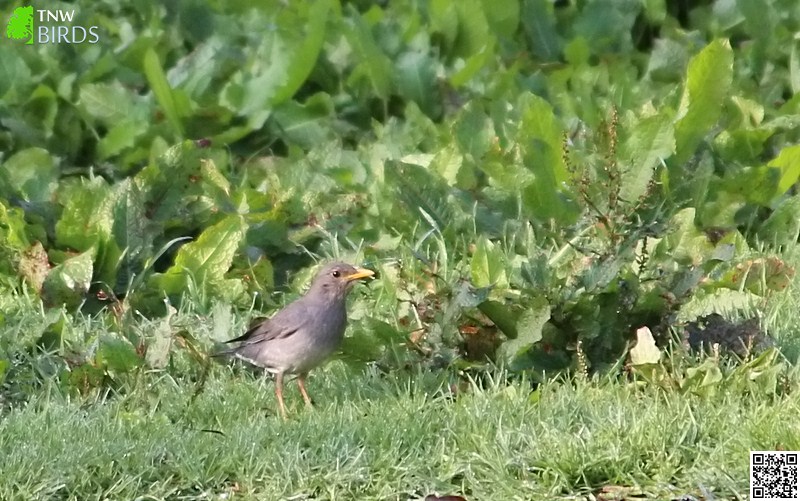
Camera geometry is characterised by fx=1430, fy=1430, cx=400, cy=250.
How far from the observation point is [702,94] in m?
6.74

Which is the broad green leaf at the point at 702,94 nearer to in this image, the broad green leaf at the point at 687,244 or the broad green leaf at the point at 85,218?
the broad green leaf at the point at 687,244

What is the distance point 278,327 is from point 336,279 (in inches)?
12.6

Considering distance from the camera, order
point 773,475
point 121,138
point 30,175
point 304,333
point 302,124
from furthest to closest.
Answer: point 302,124, point 121,138, point 30,175, point 304,333, point 773,475

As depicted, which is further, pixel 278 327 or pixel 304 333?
pixel 278 327

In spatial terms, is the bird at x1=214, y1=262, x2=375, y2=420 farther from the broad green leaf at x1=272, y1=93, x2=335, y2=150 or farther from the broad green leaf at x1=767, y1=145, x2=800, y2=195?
the broad green leaf at x1=272, y1=93, x2=335, y2=150

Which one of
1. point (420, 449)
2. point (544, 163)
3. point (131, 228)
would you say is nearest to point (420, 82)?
point (544, 163)

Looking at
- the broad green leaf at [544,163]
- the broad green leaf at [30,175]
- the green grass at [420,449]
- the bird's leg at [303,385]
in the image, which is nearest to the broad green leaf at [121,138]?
the broad green leaf at [30,175]

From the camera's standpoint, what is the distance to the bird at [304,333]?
5.61 m

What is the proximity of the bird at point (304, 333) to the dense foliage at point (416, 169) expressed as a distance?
14 cm

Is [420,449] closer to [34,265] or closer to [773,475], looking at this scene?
[773,475]

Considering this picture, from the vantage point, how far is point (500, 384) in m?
5.53

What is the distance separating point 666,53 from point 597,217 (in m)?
→ 3.49

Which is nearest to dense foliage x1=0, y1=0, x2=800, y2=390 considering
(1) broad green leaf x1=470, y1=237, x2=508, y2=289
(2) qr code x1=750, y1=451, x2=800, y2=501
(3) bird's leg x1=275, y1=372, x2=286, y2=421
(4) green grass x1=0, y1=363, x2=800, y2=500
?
(1) broad green leaf x1=470, y1=237, x2=508, y2=289

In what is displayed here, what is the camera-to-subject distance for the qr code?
4328 mm
